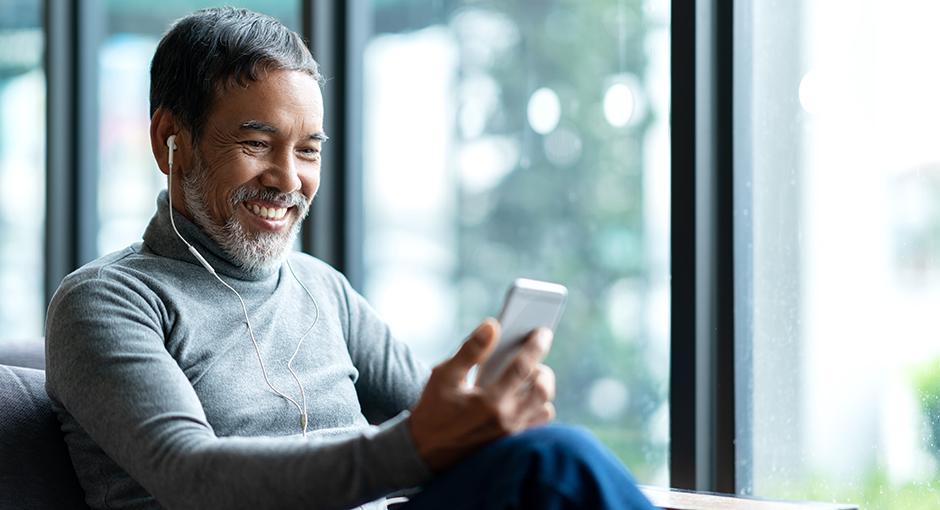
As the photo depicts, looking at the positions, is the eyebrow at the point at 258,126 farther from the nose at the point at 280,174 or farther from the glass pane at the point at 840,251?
the glass pane at the point at 840,251

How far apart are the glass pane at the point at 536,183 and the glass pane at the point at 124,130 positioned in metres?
0.85

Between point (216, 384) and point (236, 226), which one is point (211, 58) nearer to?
point (236, 226)

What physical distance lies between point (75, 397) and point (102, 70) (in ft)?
7.01

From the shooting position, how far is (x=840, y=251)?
197 cm

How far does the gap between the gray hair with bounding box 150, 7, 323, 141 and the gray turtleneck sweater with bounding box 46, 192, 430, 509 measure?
0.15 meters

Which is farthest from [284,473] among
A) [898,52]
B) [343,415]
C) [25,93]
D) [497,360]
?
[25,93]

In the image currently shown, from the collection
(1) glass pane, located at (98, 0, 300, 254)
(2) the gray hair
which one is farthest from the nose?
(1) glass pane, located at (98, 0, 300, 254)

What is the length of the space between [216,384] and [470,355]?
49 centimetres

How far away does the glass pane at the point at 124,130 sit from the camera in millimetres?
3285

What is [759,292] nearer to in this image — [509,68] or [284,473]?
[509,68]

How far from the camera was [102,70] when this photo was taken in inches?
131

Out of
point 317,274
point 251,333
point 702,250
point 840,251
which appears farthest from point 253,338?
point 840,251

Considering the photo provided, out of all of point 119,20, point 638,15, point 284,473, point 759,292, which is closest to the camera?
point 284,473

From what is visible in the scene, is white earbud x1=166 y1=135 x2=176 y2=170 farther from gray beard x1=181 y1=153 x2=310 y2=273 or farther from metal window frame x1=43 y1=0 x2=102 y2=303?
metal window frame x1=43 y1=0 x2=102 y2=303
